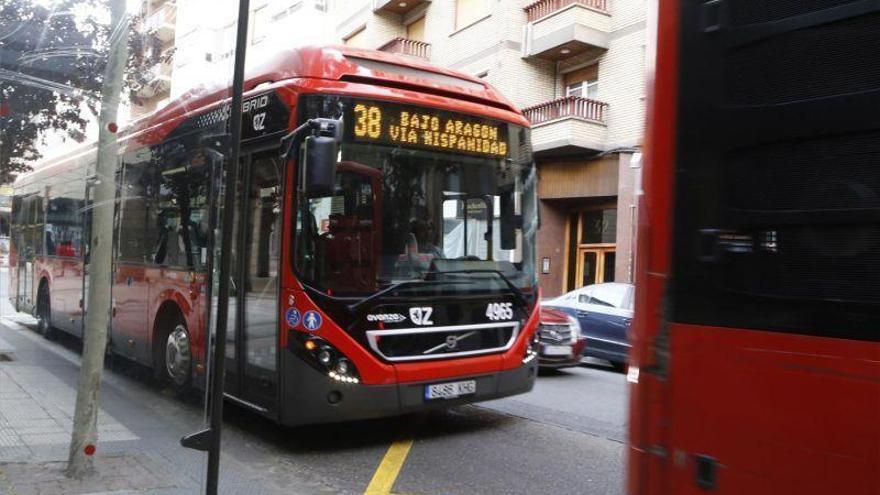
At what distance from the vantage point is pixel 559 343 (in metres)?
10.2

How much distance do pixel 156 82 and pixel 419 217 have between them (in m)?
2.62

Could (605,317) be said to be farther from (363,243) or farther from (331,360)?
(331,360)

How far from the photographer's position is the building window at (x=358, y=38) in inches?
981

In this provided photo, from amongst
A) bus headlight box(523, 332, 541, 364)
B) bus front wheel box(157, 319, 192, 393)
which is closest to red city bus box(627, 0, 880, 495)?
bus headlight box(523, 332, 541, 364)

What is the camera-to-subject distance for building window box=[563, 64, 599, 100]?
1872 centimetres

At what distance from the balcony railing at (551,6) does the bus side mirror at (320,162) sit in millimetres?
14601

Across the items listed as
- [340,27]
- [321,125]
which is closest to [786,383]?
[321,125]

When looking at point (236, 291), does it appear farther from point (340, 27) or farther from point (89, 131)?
point (340, 27)

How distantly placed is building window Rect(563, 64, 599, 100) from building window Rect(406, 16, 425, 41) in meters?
6.00

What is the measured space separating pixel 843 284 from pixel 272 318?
15.1 feet

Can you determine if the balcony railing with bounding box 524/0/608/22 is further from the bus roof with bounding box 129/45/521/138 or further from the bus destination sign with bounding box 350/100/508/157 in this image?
the bus destination sign with bounding box 350/100/508/157

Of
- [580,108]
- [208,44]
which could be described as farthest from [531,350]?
[580,108]

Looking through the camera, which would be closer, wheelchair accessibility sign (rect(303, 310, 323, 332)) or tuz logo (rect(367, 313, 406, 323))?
wheelchair accessibility sign (rect(303, 310, 323, 332))

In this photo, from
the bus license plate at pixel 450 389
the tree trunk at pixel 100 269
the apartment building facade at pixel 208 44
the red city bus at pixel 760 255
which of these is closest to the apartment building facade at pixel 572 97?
the bus license plate at pixel 450 389
